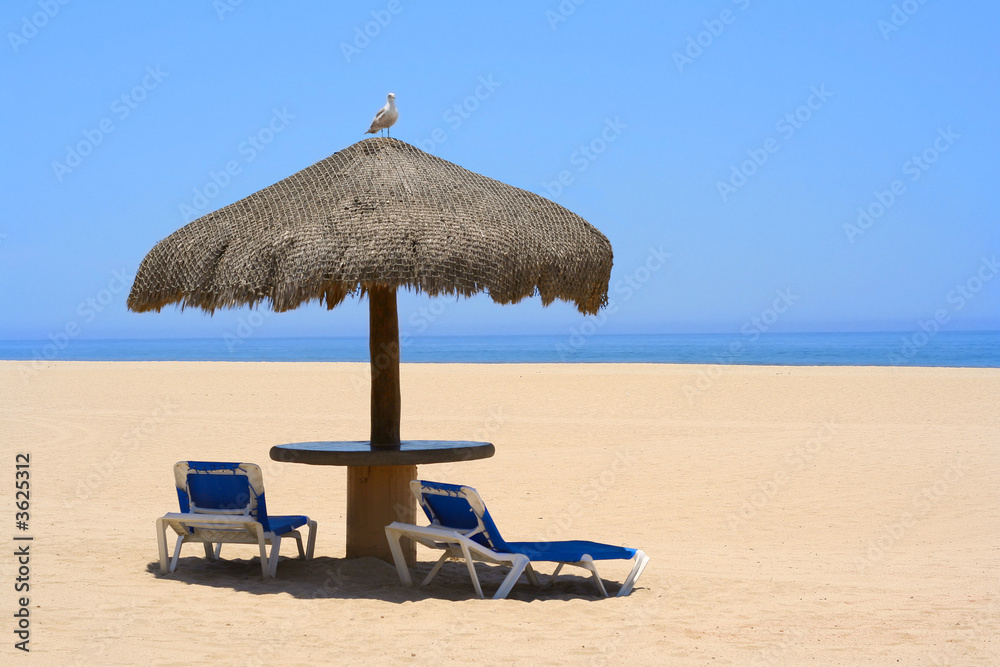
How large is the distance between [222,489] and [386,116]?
2.69 metres

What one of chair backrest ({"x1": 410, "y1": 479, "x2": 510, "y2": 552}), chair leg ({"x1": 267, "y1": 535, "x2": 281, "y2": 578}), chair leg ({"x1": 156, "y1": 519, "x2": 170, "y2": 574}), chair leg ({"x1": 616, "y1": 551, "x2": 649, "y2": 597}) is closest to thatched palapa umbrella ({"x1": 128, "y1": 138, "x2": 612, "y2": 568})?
chair backrest ({"x1": 410, "y1": 479, "x2": 510, "y2": 552})

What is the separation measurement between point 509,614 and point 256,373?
78.4ft

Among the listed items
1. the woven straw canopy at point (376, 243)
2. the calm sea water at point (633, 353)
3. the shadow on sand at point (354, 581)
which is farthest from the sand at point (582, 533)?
the calm sea water at point (633, 353)

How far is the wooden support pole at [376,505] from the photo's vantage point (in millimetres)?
6102

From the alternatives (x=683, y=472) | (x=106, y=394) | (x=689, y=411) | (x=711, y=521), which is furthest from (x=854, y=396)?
(x=106, y=394)

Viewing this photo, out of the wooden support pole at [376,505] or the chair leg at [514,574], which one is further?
the wooden support pole at [376,505]

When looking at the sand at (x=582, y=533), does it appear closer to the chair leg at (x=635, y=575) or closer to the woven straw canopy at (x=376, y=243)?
the chair leg at (x=635, y=575)

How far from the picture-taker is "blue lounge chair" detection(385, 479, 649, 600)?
5.27 metres

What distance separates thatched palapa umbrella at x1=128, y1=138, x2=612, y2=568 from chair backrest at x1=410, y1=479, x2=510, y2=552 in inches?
13.9

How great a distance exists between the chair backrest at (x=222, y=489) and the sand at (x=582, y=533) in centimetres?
45

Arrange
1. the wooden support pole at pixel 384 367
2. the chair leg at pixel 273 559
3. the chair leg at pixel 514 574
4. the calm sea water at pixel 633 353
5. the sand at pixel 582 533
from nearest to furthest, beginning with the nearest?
the sand at pixel 582 533 < the chair leg at pixel 514 574 < the chair leg at pixel 273 559 < the wooden support pole at pixel 384 367 < the calm sea water at pixel 633 353

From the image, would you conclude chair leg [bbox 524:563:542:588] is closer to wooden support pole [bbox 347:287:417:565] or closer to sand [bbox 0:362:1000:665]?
sand [bbox 0:362:1000:665]

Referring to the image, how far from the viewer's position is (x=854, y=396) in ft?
61.9

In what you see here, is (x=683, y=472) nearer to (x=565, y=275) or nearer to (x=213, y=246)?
(x=565, y=275)
